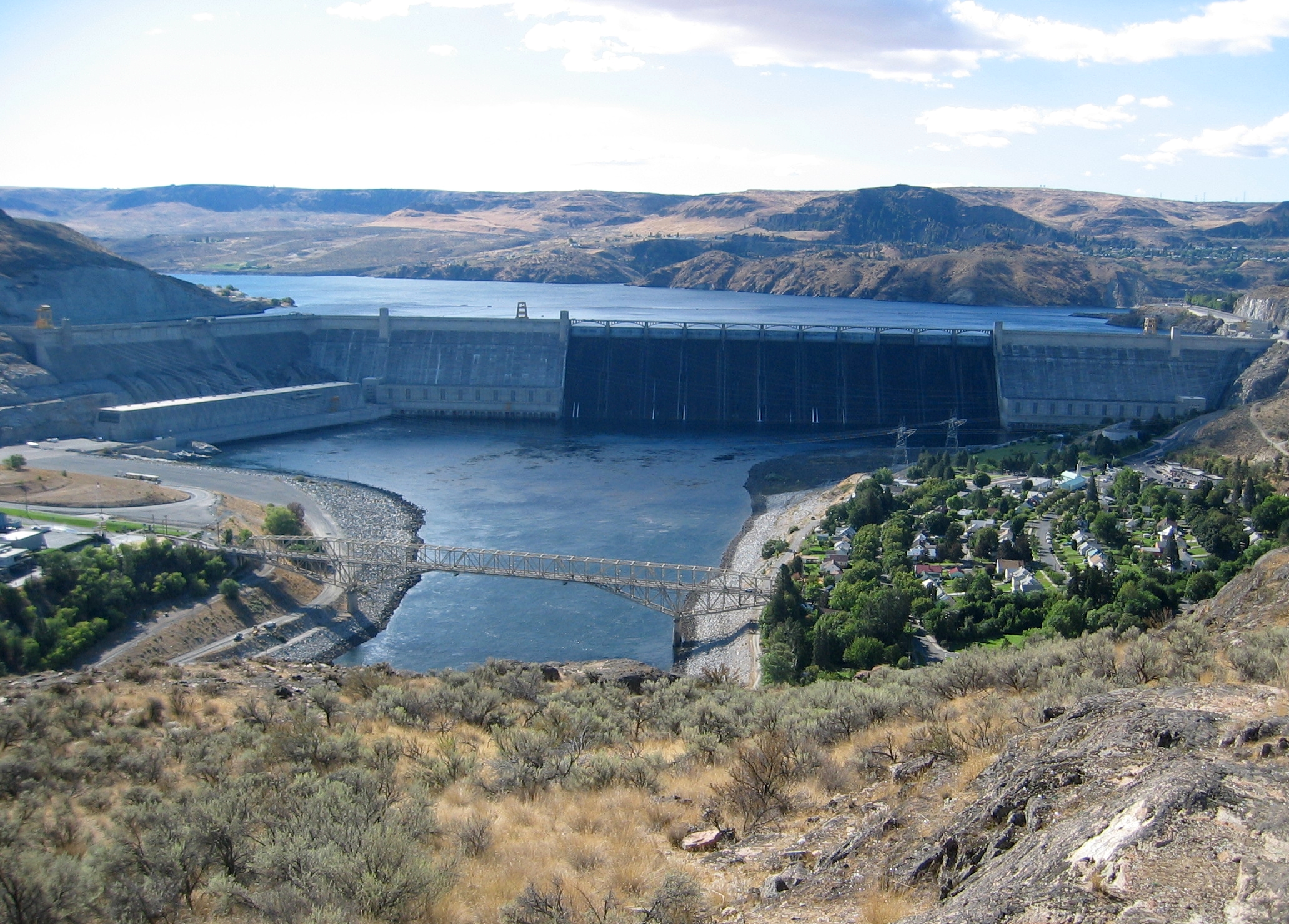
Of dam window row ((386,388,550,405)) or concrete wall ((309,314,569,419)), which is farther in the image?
concrete wall ((309,314,569,419))

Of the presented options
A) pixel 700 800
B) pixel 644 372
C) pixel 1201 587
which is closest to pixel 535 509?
pixel 644 372

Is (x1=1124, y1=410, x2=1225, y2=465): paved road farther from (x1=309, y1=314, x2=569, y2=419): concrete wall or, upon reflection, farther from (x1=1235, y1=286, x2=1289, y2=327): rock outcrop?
(x1=309, y1=314, x2=569, y2=419): concrete wall

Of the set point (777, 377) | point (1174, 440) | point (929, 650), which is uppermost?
point (777, 377)

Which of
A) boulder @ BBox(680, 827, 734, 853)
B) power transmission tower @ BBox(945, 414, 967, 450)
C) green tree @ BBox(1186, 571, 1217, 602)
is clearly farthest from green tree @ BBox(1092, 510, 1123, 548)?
boulder @ BBox(680, 827, 734, 853)

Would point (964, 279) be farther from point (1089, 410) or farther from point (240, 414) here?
point (240, 414)

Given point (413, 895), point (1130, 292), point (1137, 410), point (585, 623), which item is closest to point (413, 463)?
point (585, 623)

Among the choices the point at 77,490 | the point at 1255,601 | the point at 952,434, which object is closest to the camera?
the point at 1255,601

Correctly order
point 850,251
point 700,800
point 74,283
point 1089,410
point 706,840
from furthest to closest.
Answer: point 850,251
point 74,283
point 1089,410
point 700,800
point 706,840
